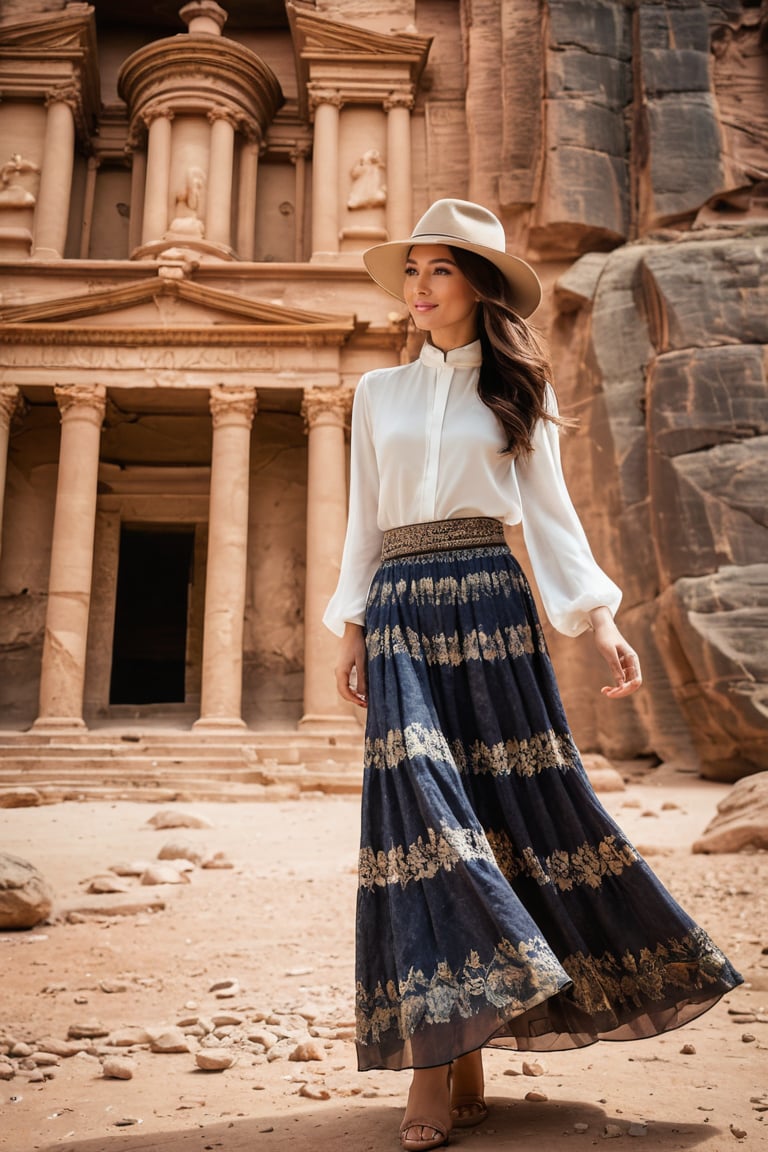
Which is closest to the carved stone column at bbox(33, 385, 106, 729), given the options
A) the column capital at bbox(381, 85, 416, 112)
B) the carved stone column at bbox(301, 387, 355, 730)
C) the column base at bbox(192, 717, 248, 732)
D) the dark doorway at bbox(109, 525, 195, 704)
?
the column base at bbox(192, 717, 248, 732)

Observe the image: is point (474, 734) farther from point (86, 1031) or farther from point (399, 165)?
point (399, 165)

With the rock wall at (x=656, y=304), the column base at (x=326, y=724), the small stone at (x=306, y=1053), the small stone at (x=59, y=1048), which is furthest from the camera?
the column base at (x=326, y=724)

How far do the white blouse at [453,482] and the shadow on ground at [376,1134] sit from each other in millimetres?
1253

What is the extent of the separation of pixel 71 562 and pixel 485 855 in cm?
1413

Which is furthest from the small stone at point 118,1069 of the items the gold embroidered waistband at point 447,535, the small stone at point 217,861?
the small stone at point 217,861

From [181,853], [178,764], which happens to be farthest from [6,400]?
[181,853]

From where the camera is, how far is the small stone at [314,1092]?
287 centimetres

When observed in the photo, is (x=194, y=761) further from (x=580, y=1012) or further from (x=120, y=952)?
(x=580, y=1012)

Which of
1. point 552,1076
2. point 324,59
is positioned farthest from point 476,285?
point 324,59

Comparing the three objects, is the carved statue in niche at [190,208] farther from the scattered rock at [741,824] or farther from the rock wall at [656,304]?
the scattered rock at [741,824]

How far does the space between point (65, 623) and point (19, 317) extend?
5.21 metres

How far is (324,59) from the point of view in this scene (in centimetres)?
1955

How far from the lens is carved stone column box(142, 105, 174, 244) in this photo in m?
18.5

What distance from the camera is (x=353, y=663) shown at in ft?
9.73
